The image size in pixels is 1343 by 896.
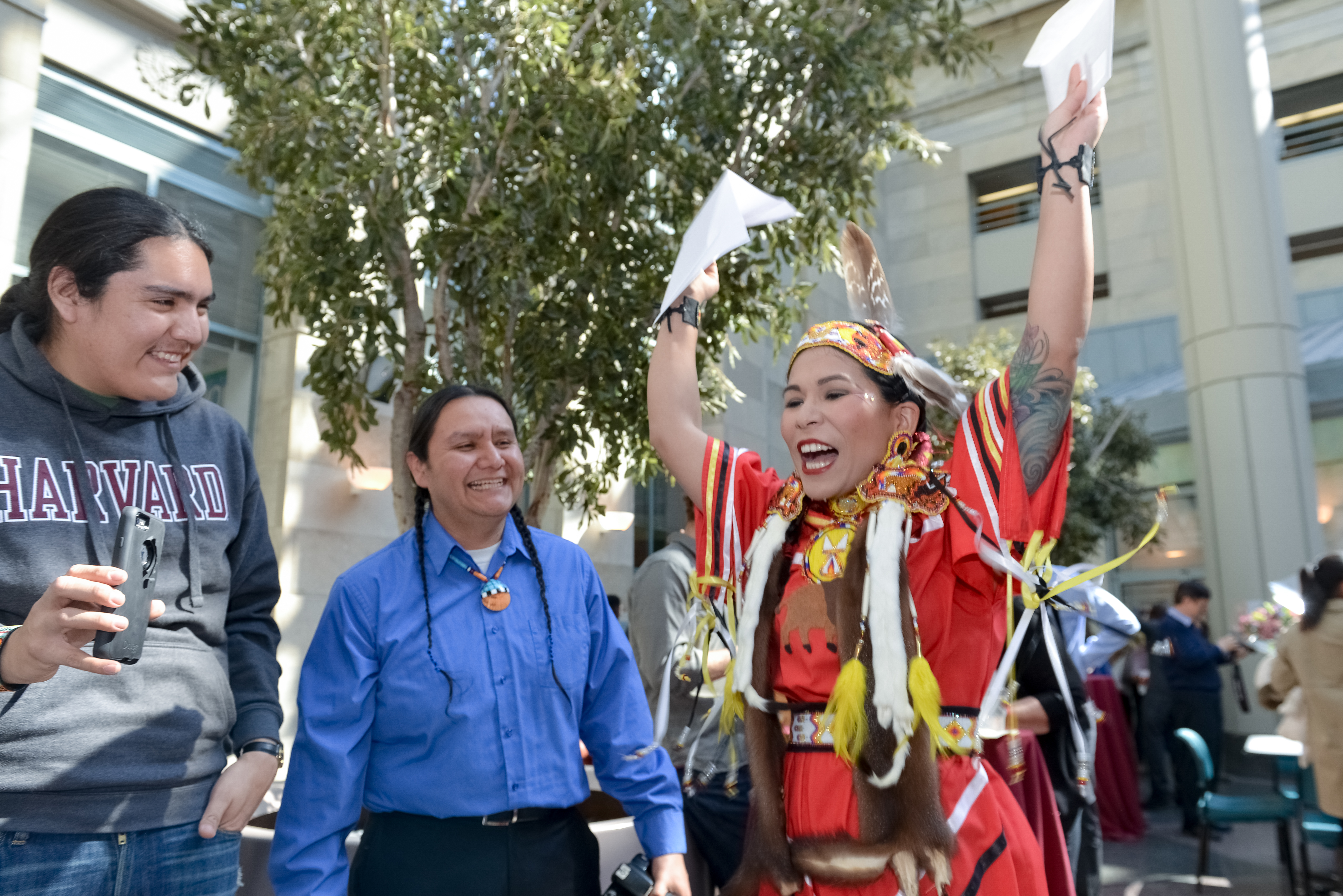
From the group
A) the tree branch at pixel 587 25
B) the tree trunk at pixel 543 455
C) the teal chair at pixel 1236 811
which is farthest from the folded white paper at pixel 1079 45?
the teal chair at pixel 1236 811

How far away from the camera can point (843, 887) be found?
173cm

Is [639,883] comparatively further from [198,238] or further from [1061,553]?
[1061,553]

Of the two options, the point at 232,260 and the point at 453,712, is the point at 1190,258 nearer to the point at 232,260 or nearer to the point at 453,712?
the point at 232,260

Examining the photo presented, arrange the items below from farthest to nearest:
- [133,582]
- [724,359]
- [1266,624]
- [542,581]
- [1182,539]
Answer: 1. [1182,539]
2. [724,359]
3. [1266,624]
4. [542,581]
5. [133,582]

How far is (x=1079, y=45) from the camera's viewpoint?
5.41 ft

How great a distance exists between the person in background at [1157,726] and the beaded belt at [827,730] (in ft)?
23.9

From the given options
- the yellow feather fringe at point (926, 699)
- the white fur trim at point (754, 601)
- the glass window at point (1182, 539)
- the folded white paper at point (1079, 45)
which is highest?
the glass window at point (1182, 539)

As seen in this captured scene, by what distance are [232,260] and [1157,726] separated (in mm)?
8871

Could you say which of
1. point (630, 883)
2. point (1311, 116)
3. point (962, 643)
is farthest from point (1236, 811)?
point (1311, 116)

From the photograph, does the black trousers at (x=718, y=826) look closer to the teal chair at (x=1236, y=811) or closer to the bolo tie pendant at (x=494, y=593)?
the bolo tie pendant at (x=494, y=593)

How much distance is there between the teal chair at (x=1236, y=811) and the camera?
17.8ft

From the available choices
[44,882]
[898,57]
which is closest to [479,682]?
[44,882]

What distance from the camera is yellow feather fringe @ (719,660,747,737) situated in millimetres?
1924

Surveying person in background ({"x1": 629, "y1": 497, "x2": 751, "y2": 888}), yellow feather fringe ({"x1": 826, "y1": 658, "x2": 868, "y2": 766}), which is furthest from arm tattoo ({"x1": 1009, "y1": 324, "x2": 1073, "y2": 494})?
person in background ({"x1": 629, "y1": 497, "x2": 751, "y2": 888})
